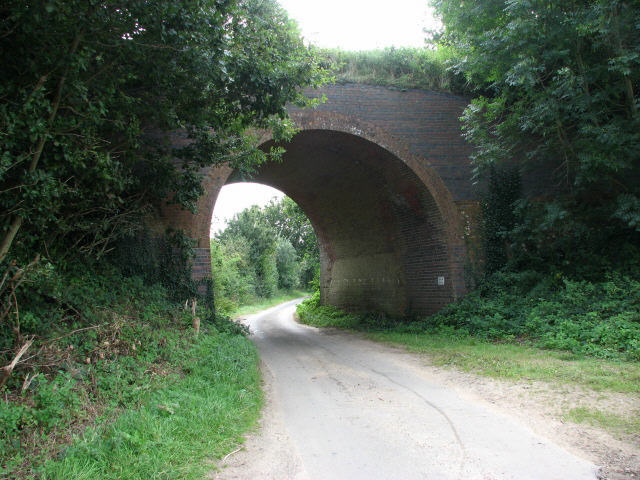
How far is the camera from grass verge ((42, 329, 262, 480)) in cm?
333

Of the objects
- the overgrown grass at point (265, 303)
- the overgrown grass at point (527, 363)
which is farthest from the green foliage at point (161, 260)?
the overgrown grass at point (265, 303)

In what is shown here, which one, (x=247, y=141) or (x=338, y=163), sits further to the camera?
(x=338, y=163)

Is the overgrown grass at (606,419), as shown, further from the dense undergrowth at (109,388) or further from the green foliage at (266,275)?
the green foliage at (266,275)

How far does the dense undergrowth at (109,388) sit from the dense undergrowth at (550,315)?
551 centimetres

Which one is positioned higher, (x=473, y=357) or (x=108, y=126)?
(x=108, y=126)

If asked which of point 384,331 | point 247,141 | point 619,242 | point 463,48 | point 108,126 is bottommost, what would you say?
point 384,331

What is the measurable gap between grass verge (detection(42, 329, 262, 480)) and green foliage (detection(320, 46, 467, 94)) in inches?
406

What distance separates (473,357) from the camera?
784 cm

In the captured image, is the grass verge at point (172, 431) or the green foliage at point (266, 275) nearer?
the grass verge at point (172, 431)

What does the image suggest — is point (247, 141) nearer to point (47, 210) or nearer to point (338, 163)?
point (47, 210)

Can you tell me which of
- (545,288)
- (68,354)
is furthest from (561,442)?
(545,288)

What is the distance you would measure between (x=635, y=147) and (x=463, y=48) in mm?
4740

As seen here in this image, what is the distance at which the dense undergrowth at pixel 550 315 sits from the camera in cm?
791

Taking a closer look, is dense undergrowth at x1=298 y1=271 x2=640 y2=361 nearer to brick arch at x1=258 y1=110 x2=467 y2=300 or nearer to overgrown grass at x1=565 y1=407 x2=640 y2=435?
brick arch at x1=258 y1=110 x2=467 y2=300
